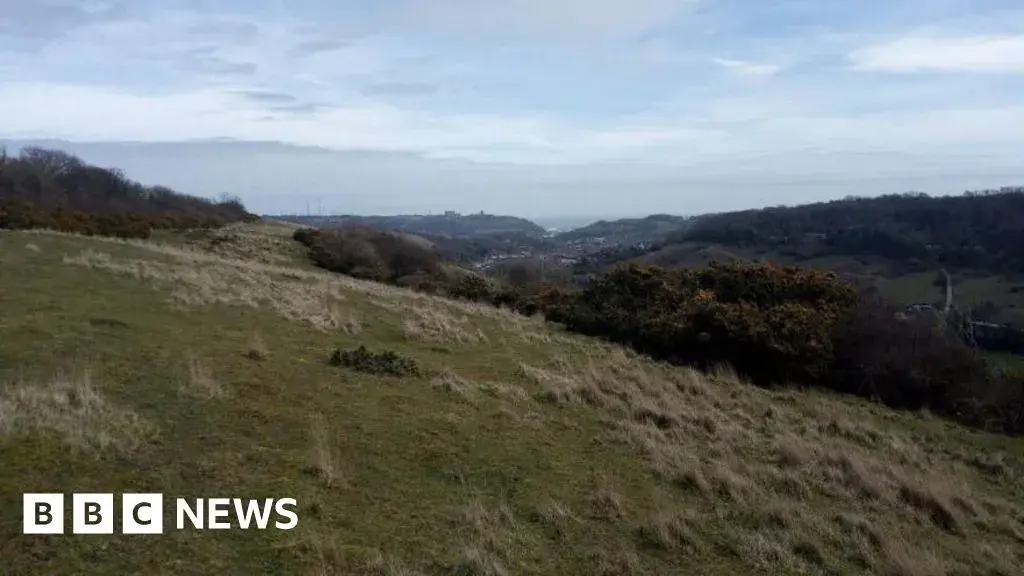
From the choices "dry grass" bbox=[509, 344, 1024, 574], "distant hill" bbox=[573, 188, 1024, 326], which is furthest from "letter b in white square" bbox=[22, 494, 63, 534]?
"distant hill" bbox=[573, 188, 1024, 326]

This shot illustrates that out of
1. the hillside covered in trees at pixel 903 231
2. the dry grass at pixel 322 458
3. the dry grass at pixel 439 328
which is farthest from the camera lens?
the hillside covered in trees at pixel 903 231

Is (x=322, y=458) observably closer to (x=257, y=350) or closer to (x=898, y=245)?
(x=257, y=350)

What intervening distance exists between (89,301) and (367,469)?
30.8ft

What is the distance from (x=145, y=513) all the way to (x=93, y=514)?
0.37 meters

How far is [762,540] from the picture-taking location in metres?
7.37

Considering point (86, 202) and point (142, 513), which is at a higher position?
point (86, 202)

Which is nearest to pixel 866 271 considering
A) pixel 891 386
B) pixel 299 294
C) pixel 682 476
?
pixel 891 386

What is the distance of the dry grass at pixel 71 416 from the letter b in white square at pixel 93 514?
981 mm

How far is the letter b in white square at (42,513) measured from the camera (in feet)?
18.2

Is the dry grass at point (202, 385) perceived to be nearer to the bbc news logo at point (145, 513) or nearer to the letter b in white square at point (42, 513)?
the bbc news logo at point (145, 513)

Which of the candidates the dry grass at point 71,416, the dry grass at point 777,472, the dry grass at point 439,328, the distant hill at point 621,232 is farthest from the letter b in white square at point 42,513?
the distant hill at point 621,232

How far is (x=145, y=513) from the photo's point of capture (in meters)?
6.04

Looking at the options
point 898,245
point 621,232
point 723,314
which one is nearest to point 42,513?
point 723,314

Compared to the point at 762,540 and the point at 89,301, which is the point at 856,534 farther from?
the point at 89,301
